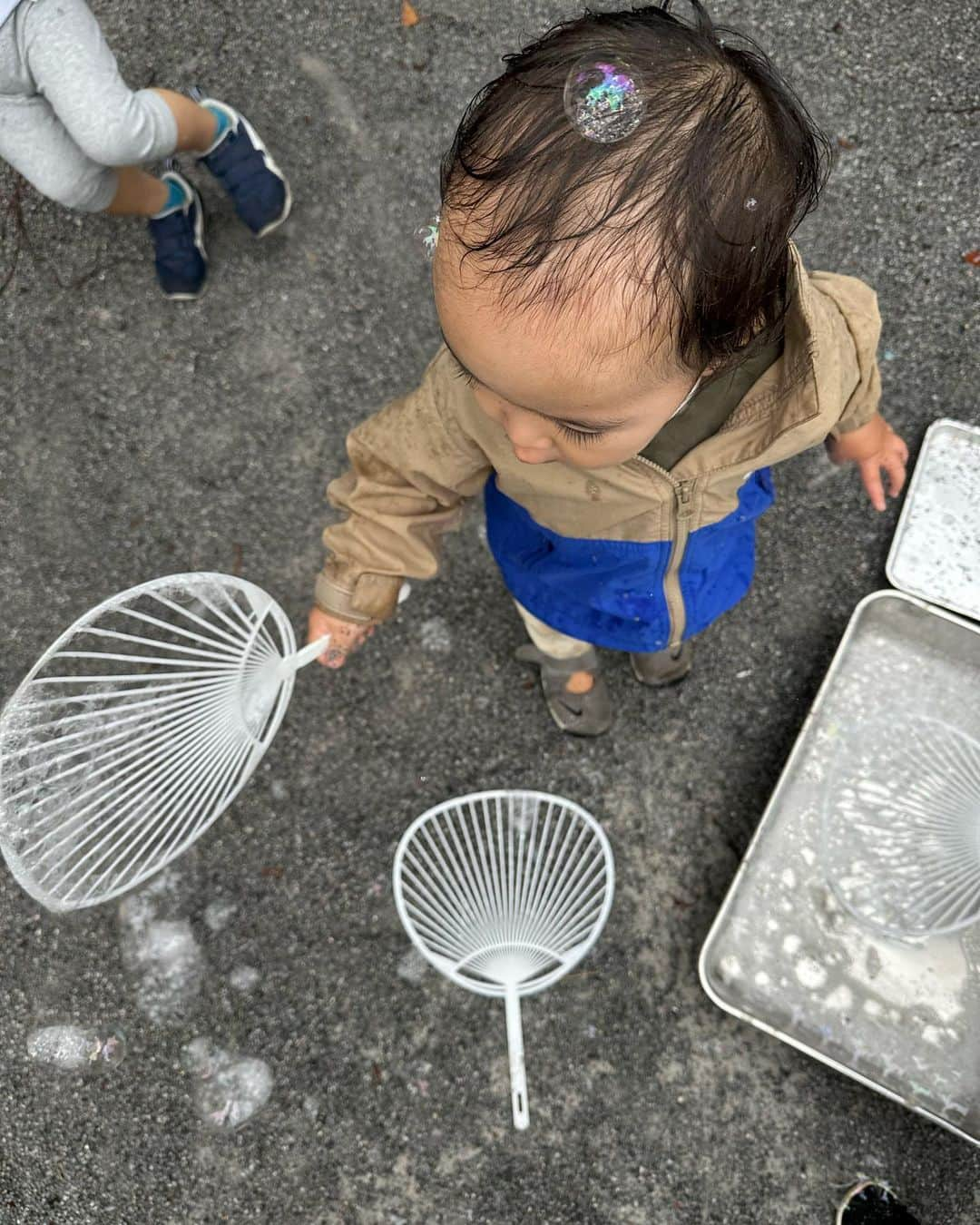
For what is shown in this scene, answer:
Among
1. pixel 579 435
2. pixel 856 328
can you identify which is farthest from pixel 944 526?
pixel 579 435

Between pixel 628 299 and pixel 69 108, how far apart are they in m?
0.91

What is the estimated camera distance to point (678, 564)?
0.94 m

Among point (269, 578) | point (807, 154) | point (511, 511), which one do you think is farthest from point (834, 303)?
point (269, 578)

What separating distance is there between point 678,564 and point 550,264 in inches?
17.1

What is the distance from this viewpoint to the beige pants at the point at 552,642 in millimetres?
1183

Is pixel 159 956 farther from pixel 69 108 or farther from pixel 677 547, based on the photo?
pixel 69 108

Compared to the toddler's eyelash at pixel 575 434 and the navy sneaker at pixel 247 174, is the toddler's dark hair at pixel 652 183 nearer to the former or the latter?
the toddler's eyelash at pixel 575 434

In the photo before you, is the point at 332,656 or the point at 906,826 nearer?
the point at 332,656

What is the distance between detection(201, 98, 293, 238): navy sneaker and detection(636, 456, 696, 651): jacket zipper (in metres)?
0.84

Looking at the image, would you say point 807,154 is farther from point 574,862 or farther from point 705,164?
point 574,862

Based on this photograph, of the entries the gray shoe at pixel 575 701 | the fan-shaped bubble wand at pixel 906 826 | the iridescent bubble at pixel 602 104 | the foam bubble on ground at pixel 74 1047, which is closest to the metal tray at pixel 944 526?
the fan-shaped bubble wand at pixel 906 826

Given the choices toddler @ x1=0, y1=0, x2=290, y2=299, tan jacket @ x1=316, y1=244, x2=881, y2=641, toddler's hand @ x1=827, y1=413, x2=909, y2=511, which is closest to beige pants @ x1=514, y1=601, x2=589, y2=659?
tan jacket @ x1=316, y1=244, x2=881, y2=641

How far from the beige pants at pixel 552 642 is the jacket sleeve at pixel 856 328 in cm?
43

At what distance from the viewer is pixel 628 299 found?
→ 1.90 feet
